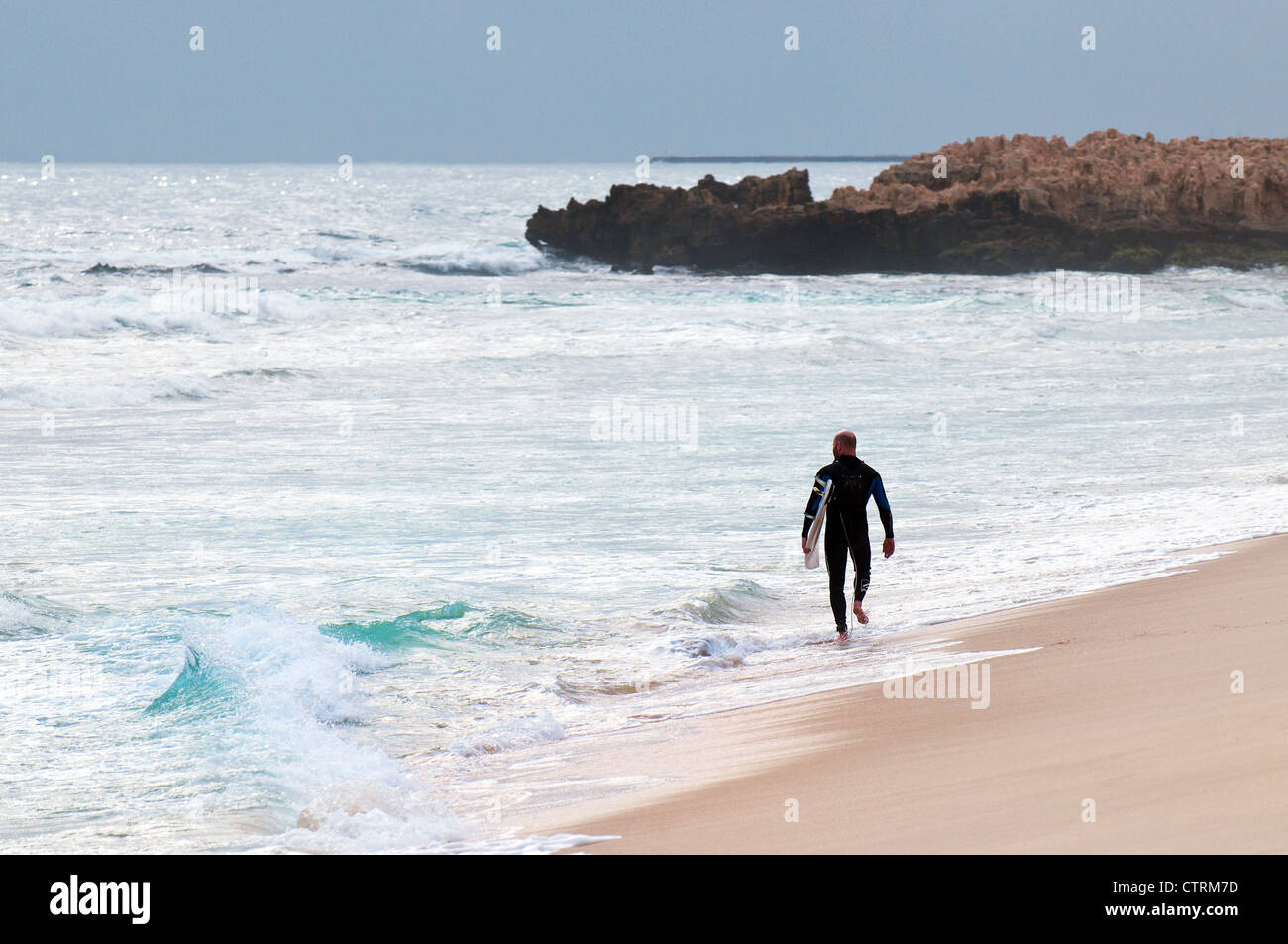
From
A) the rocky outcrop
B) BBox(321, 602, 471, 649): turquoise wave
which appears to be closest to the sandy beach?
BBox(321, 602, 471, 649): turquoise wave

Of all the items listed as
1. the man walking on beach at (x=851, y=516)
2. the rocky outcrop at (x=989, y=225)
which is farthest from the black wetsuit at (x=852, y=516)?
the rocky outcrop at (x=989, y=225)

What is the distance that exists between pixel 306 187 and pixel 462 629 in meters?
122

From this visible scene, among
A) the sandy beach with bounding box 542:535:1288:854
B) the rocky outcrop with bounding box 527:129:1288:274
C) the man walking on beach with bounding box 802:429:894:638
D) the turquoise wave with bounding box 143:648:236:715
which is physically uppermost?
the rocky outcrop with bounding box 527:129:1288:274

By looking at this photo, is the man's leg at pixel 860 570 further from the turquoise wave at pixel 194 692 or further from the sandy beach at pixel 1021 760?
the turquoise wave at pixel 194 692

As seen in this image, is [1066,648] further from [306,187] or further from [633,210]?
[306,187]

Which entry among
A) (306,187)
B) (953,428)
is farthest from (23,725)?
(306,187)

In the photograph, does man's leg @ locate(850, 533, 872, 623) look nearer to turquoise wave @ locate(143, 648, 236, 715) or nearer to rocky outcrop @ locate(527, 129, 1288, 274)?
turquoise wave @ locate(143, 648, 236, 715)

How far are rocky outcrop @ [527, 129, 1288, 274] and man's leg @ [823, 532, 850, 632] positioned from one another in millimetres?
44370

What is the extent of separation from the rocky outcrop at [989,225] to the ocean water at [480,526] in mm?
20372

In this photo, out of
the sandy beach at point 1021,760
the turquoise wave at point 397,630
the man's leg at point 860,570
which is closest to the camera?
the sandy beach at point 1021,760

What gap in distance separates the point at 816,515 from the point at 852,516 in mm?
224

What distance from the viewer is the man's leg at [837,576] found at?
8398mm

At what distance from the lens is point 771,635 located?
857 centimetres

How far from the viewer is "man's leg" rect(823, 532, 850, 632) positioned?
331 inches
